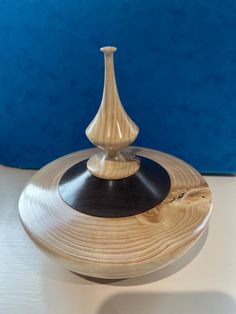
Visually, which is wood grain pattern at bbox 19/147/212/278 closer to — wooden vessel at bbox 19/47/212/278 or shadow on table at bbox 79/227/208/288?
wooden vessel at bbox 19/47/212/278

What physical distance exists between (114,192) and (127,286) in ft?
0.63

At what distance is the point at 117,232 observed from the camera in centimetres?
→ 47

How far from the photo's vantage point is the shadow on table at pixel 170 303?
53 centimetres

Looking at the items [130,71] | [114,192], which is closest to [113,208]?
[114,192]

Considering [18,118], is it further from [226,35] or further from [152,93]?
[226,35]

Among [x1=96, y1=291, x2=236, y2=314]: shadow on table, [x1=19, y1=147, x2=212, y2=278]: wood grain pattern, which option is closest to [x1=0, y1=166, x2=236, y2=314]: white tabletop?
[x1=96, y1=291, x2=236, y2=314]: shadow on table

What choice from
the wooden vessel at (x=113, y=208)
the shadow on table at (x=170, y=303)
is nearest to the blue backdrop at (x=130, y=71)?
the wooden vessel at (x=113, y=208)

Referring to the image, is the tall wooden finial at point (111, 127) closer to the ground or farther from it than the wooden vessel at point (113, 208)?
farther from it

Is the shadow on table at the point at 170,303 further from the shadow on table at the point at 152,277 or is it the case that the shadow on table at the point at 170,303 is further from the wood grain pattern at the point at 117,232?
the wood grain pattern at the point at 117,232

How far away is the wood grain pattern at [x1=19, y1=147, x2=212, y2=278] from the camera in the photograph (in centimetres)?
44

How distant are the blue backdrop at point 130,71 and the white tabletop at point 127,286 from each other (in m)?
0.30

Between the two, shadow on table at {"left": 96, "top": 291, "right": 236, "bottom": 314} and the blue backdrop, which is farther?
the blue backdrop

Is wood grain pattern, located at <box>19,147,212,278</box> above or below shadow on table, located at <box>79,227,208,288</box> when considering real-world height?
above

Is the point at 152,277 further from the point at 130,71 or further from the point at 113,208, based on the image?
the point at 130,71
